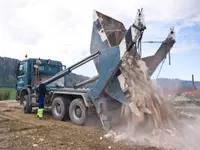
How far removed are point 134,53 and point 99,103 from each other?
6.24ft

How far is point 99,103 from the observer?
27.8ft

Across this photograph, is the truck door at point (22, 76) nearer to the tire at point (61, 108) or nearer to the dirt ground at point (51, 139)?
the tire at point (61, 108)

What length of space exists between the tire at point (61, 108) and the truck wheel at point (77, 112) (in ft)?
1.32

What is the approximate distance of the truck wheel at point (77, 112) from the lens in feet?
29.5

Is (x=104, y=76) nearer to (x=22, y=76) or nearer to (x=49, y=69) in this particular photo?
(x=49, y=69)

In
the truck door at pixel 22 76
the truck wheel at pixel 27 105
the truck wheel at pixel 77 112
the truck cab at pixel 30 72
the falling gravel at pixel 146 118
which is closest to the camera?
the falling gravel at pixel 146 118

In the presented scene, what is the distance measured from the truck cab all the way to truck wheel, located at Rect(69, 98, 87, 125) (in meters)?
3.45

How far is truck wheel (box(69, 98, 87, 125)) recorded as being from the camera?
898cm

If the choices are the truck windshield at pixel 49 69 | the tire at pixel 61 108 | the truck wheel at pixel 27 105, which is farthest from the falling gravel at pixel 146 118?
the truck windshield at pixel 49 69

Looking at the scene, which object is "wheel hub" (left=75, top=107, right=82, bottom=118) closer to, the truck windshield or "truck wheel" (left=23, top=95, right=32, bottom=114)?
"truck wheel" (left=23, top=95, right=32, bottom=114)

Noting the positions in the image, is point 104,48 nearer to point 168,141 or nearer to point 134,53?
point 134,53

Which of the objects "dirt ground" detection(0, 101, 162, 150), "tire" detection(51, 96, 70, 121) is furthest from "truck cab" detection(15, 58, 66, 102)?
"dirt ground" detection(0, 101, 162, 150)

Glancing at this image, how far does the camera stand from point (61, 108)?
1002cm

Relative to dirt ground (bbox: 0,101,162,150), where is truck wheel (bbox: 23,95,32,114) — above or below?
above
